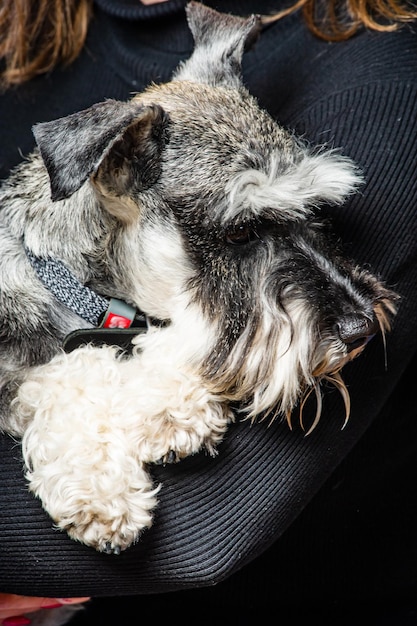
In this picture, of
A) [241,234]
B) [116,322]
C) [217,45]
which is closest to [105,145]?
[241,234]

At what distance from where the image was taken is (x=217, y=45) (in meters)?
2.38

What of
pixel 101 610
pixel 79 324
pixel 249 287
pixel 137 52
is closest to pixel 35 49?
pixel 137 52

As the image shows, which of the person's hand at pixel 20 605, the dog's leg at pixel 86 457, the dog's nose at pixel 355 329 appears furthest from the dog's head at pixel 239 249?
the person's hand at pixel 20 605

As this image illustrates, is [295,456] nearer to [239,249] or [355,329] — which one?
[355,329]

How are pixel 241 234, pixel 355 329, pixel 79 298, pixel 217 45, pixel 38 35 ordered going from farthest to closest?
pixel 38 35, pixel 217 45, pixel 79 298, pixel 241 234, pixel 355 329

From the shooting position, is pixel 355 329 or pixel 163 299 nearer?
pixel 355 329

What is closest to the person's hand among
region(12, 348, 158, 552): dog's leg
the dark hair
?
region(12, 348, 158, 552): dog's leg

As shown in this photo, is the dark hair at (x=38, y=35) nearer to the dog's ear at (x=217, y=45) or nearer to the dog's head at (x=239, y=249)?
the dog's ear at (x=217, y=45)

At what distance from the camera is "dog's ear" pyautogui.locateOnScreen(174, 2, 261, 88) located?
2328mm

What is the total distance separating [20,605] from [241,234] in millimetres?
1185

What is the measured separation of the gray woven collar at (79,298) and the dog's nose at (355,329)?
0.59 meters

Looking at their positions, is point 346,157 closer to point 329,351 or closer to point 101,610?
point 329,351

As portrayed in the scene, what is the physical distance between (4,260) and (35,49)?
1218 millimetres

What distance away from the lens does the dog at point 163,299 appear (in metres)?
1.85
